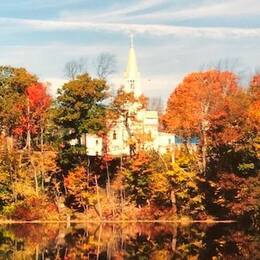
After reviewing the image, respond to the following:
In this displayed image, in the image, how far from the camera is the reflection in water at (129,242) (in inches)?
1195

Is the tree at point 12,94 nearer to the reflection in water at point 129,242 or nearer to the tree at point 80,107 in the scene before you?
the tree at point 80,107

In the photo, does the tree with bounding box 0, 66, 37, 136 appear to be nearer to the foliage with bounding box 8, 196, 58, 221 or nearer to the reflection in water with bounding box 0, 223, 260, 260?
the foliage with bounding box 8, 196, 58, 221

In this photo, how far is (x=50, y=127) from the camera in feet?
193

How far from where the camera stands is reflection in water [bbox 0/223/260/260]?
30359 millimetres

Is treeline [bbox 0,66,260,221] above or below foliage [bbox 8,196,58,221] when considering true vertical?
above

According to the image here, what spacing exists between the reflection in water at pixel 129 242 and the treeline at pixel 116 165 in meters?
3.87

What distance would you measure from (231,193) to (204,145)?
6.36 m

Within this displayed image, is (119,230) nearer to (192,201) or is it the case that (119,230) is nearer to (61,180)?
→ (192,201)

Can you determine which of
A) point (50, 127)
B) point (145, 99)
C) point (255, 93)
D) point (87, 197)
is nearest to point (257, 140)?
point (255, 93)

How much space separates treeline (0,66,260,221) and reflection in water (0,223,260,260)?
3874 millimetres

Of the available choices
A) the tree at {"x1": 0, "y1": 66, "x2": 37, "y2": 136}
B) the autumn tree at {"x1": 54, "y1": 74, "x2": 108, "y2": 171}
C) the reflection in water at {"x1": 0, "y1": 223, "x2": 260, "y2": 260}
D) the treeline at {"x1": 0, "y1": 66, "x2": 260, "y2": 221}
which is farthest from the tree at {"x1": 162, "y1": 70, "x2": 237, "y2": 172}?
the tree at {"x1": 0, "y1": 66, "x2": 37, "y2": 136}

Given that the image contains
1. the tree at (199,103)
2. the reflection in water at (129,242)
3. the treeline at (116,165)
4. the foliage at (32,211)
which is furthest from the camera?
the tree at (199,103)

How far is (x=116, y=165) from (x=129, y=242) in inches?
824

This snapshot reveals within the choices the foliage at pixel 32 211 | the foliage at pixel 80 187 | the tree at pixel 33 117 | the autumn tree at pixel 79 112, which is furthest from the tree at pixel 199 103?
the foliage at pixel 32 211
